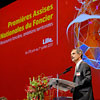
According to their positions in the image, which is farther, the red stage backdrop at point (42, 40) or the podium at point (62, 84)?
the red stage backdrop at point (42, 40)

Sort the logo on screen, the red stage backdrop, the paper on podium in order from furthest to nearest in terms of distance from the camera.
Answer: the logo on screen → the red stage backdrop → the paper on podium

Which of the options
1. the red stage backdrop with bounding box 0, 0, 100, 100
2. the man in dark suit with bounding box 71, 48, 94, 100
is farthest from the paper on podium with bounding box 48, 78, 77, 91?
the red stage backdrop with bounding box 0, 0, 100, 100

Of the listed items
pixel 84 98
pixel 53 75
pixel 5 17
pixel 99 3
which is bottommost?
pixel 84 98

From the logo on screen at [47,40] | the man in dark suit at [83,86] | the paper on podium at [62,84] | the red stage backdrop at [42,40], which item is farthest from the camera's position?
the logo on screen at [47,40]

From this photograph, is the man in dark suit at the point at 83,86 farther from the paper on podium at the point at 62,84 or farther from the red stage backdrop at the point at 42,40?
the red stage backdrop at the point at 42,40

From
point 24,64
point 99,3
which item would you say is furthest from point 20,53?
point 99,3

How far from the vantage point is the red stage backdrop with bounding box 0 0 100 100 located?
5.29 metres

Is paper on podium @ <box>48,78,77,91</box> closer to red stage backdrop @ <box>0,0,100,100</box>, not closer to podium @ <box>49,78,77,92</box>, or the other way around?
podium @ <box>49,78,77,92</box>

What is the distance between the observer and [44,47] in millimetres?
6223

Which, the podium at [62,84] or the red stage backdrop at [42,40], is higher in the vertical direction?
the red stage backdrop at [42,40]

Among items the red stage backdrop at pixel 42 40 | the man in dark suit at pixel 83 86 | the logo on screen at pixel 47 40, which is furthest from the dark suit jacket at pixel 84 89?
the logo on screen at pixel 47 40

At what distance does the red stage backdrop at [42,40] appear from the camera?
5.29 m

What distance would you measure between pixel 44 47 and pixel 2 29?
5.94 ft

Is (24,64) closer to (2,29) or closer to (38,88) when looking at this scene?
(2,29)
